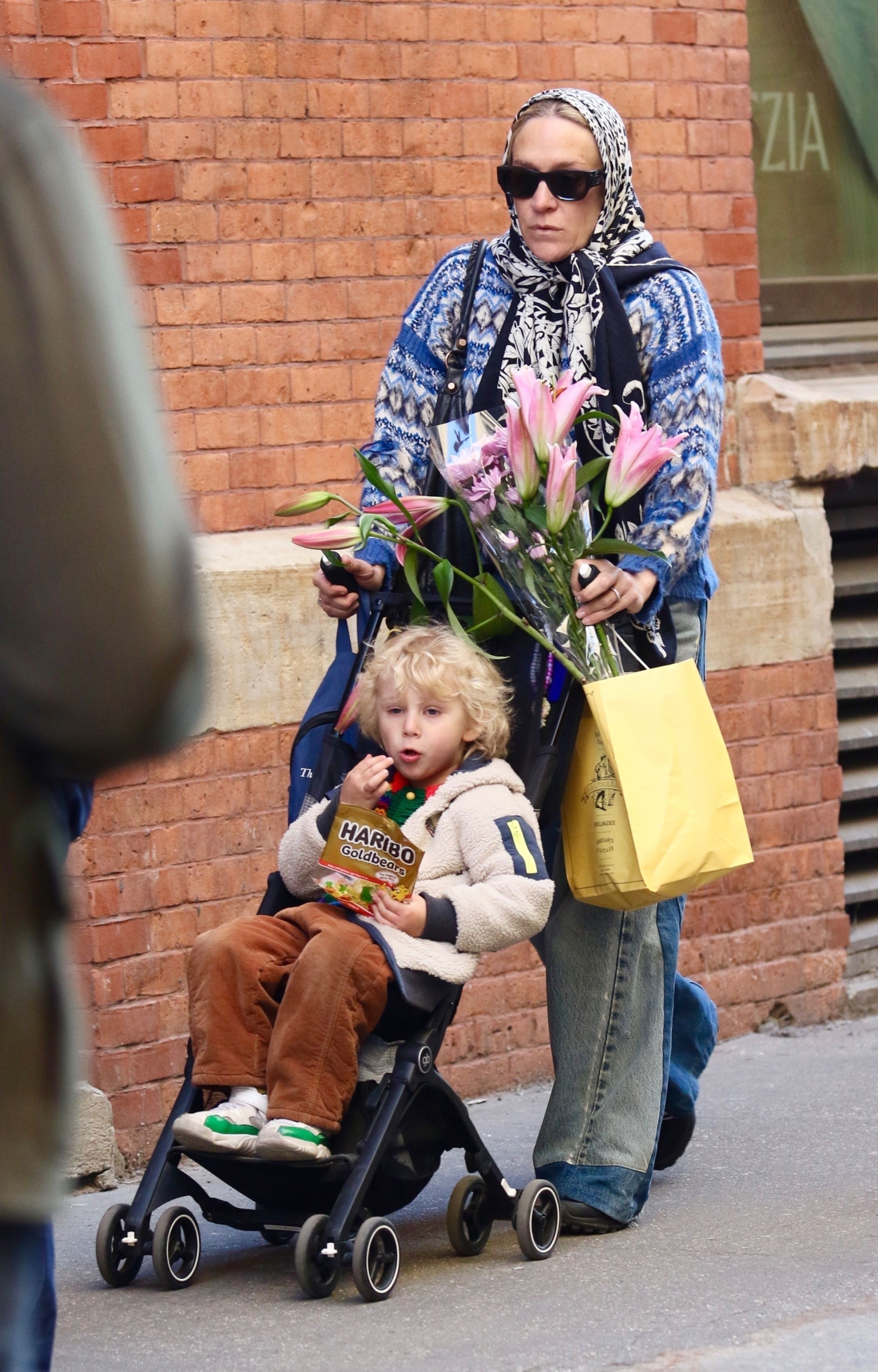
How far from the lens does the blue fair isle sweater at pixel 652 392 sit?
416 centimetres

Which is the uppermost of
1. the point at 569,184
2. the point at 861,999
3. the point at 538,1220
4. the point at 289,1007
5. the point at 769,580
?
the point at 569,184

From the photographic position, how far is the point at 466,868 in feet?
13.2

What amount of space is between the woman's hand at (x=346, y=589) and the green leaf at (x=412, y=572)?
0.07 metres

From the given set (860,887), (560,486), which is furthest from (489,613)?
(860,887)

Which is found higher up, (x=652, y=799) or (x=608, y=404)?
(x=608, y=404)

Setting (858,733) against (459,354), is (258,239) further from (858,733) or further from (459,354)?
(858,733)

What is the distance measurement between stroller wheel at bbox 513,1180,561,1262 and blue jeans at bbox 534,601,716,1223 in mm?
146

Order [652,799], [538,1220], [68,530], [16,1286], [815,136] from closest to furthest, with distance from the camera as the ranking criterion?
[68,530] → [16,1286] → [652,799] → [538,1220] → [815,136]

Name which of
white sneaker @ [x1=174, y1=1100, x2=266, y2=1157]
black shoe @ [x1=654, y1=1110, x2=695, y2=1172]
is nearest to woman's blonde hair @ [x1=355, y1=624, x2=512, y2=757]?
white sneaker @ [x1=174, y1=1100, x2=266, y2=1157]

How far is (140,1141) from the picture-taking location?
500 cm

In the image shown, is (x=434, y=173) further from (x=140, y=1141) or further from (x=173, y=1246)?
(x=173, y=1246)

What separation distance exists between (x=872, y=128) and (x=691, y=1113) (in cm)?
399

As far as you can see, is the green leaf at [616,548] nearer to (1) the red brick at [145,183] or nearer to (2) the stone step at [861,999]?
(1) the red brick at [145,183]

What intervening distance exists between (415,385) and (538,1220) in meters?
1.75
